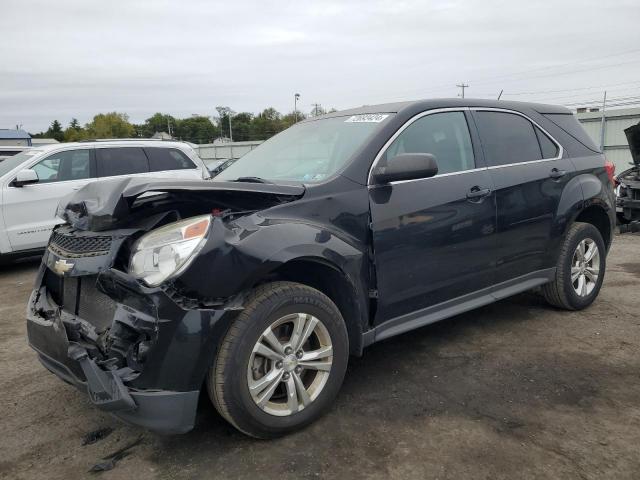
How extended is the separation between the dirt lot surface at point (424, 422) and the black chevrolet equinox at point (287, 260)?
27 cm

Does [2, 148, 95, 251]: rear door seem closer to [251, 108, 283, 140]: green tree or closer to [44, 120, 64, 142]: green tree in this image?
[251, 108, 283, 140]: green tree

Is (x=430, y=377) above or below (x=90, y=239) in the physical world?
below

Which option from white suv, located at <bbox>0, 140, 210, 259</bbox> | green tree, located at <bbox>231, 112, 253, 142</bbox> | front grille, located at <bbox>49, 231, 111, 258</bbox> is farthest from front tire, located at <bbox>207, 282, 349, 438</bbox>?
green tree, located at <bbox>231, 112, 253, 142</bbox>

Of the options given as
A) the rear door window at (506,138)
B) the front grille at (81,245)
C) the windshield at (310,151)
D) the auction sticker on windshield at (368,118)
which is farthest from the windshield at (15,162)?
the rear door window at (506,138)

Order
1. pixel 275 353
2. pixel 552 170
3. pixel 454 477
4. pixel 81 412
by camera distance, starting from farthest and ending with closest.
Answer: pixel 552 170 → pixel 81 412 → pixel 275 353 → pixel 454 477

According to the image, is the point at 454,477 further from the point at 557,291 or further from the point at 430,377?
the point at 557,291

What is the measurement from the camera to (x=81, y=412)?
10.6ft

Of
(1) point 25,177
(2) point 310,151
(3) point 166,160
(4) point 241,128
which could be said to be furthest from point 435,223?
(4) point 241,128

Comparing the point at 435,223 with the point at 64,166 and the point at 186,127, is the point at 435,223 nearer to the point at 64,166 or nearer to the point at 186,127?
the point at 64,166

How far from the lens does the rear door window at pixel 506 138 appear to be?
4064 millimetres

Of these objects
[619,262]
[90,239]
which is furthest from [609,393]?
[619,262]

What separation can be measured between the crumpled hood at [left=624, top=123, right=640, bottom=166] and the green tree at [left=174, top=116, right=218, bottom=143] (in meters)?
82.7

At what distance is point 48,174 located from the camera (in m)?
7.85

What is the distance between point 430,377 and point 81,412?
221cm
